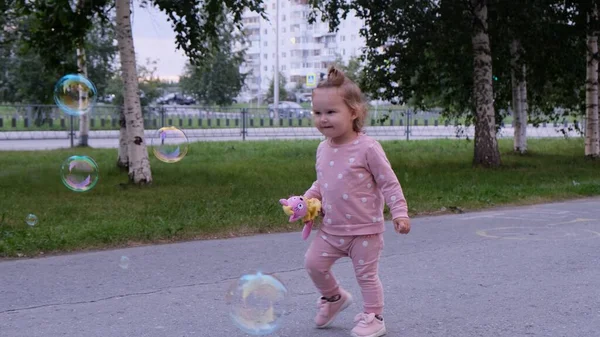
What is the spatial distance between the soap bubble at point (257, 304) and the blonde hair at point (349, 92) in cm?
131

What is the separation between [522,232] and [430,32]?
9.45 m

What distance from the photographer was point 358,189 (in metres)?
5.15

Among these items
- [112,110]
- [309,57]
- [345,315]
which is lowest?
[345,315]

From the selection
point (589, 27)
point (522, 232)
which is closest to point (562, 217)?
point (522, 232)

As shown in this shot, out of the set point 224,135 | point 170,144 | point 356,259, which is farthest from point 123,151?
point 224,135

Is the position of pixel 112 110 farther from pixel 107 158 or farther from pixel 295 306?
pixel 295 306

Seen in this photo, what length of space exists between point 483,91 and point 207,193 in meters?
8.26

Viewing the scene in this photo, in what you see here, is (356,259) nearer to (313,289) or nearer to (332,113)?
(332,113)

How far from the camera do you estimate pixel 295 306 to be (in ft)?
20.3

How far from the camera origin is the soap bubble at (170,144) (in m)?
13.0

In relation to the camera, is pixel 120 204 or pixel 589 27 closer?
pixel 120 204

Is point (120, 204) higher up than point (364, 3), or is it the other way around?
point (364, 3)

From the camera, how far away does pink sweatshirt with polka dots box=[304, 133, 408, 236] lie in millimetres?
5121

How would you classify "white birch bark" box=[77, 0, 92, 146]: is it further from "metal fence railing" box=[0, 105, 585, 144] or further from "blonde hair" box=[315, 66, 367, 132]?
"blonde hair" box=[315, 66, 367, 132]
